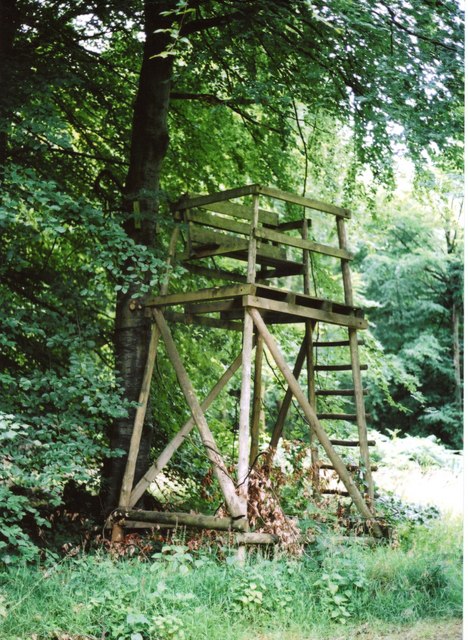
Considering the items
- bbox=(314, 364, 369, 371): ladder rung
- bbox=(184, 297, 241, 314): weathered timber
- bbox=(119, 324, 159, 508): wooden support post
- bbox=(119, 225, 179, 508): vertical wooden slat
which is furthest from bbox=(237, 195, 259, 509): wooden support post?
bbox=(314, 364, 369, 371): ladder rung

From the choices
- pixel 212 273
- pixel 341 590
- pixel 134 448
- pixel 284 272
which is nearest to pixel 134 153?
pixel 212 273

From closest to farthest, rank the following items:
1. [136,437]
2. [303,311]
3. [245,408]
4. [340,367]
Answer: [245,408] → [303,311] → [136,437] → [340,367]

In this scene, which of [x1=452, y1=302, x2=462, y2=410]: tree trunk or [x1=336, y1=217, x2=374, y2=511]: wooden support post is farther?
[x1=452, y1=302, x2=462, y2=410]: tree trunk

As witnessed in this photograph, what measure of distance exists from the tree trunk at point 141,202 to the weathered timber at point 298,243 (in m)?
1.56

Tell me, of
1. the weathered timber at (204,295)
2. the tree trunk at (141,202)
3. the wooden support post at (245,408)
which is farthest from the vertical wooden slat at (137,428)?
the wooden support post at (245,408)

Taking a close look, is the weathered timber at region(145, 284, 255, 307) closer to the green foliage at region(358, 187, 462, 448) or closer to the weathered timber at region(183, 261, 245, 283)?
the weathered timber at region(183, 261, 245, 283)

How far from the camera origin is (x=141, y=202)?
9305mm

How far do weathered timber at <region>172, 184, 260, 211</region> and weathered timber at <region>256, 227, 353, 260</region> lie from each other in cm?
45

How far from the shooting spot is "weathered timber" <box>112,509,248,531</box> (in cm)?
749

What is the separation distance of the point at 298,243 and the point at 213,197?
1.08 metres

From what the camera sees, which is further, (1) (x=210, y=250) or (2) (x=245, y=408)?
(1) (x=210, y=250)

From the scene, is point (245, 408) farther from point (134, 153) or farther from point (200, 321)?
point (134, 153)

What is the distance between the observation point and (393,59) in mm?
8164

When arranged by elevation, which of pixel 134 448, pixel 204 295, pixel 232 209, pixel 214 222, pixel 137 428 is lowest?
pixel 134 448
